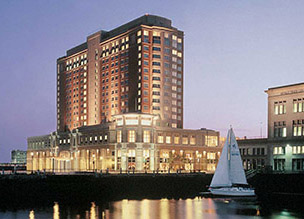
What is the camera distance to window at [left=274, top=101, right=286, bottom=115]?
13138 centimetres

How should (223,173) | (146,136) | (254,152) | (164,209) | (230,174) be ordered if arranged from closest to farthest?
(164,209)
(230,174)
(223,173)
(254,152)
(146,136)

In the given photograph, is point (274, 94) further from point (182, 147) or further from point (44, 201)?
point (44, 201)

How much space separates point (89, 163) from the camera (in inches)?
7298

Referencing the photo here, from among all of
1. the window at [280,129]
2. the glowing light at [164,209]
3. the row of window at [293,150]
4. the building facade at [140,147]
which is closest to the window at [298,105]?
the window at [280,129]

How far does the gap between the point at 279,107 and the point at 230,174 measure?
111 feet

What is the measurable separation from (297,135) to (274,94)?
13.6 meters

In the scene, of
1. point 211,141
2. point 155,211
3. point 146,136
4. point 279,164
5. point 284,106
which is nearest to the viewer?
point 155,211

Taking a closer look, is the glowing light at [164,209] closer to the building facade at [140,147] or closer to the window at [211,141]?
the building facade at [140,147]

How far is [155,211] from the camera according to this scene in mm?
82500

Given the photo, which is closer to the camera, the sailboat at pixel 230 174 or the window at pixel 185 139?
the sailboat at pixel 230 174

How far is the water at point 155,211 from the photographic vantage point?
251 ft

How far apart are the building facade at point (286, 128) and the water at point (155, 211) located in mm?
36051

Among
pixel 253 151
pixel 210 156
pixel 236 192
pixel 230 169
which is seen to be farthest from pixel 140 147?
pixel 236 192

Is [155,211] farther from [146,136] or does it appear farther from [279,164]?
[146,136]
